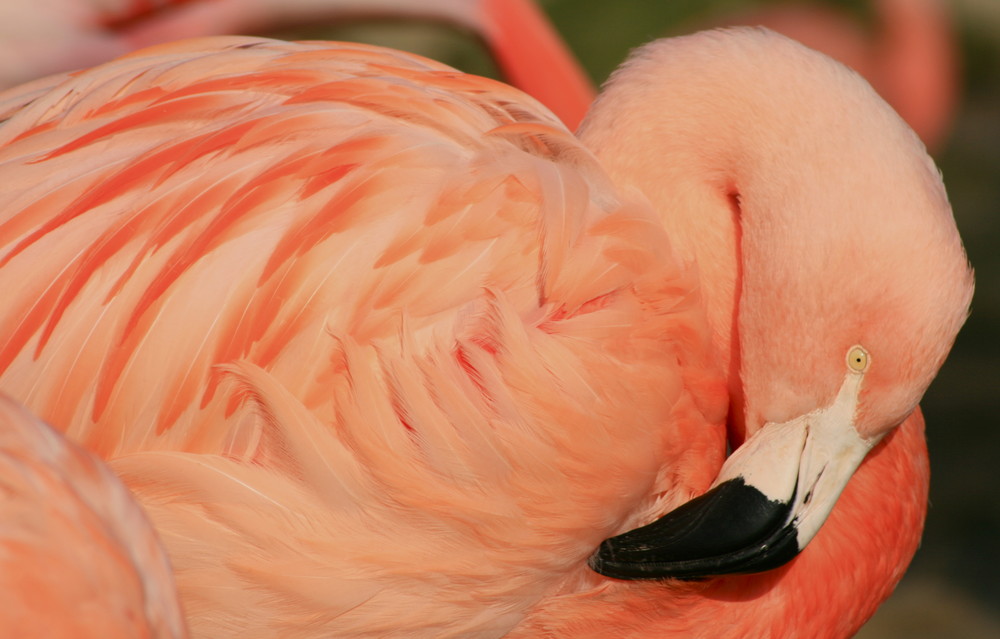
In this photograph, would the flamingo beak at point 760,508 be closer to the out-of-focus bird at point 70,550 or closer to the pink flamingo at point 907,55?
the out-of-focus bird at point 70,550

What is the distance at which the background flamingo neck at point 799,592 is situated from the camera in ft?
5.87

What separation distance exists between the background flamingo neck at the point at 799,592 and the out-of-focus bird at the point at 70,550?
2.33 feet

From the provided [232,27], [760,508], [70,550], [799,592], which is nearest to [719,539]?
[760,508]

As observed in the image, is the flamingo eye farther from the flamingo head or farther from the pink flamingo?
the pink flamingo

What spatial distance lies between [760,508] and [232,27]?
191cm

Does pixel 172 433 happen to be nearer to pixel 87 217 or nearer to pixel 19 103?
pixel 87 217

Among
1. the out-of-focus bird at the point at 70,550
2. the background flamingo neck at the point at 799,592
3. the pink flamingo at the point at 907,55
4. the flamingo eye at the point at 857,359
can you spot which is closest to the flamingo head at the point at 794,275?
the flamingo eye at the point at 857,359

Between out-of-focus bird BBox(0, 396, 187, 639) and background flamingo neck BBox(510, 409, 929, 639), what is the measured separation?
71cm

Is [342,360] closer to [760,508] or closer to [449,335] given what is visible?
[449,335]

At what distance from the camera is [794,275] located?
1658 mm

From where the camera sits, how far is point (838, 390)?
5.47 ft

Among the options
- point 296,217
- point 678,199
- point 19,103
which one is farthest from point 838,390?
point 19,103

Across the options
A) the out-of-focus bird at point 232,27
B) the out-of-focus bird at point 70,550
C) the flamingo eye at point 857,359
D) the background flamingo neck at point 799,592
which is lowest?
the background flamingo neck at point 799,592

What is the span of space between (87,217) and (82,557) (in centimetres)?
59
